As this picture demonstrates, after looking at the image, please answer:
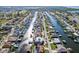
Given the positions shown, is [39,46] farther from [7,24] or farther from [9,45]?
[7,24]
